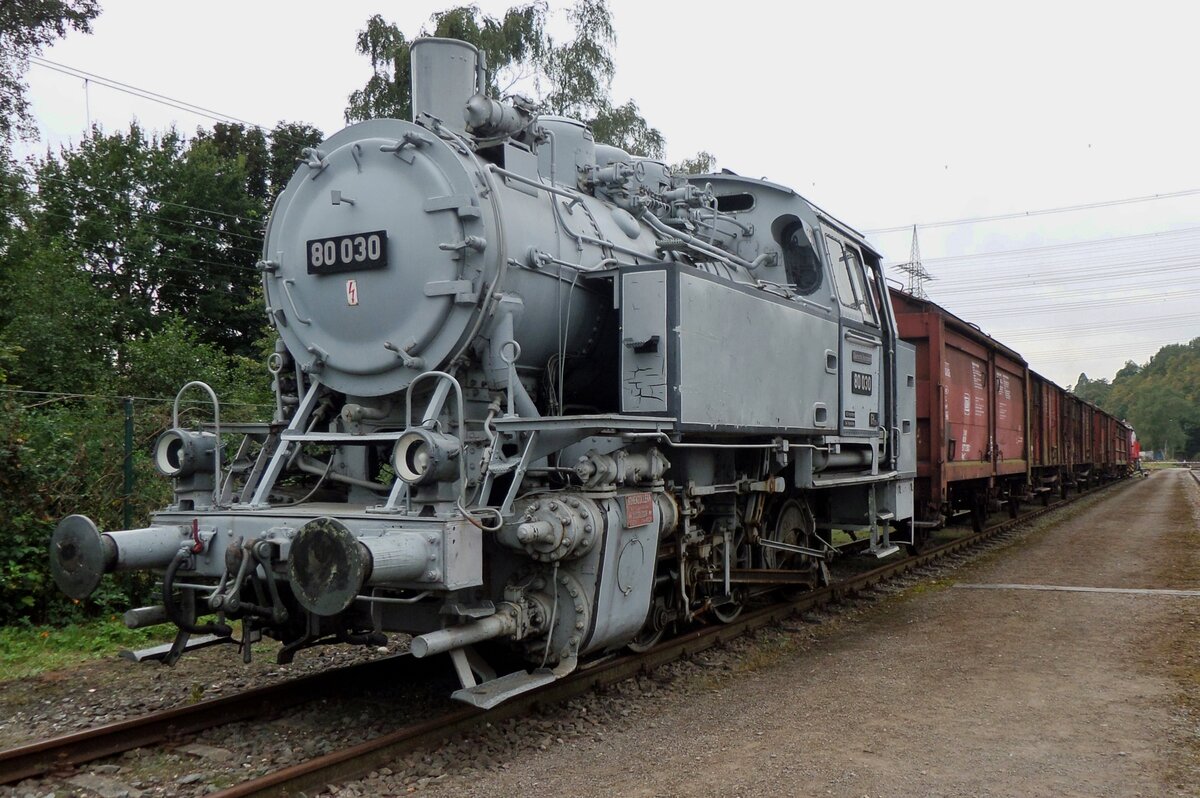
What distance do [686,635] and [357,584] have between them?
3.46m

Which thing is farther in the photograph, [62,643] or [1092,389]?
[1092,389]

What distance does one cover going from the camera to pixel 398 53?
61.4ft

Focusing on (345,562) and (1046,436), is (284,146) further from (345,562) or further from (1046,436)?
(345,562)

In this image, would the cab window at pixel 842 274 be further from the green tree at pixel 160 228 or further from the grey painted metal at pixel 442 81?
the green tree at pixel 160 228

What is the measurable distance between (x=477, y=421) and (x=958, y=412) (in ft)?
31.3

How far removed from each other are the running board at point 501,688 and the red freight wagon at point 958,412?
26.7ft

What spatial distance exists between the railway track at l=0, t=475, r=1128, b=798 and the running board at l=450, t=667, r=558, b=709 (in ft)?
1.23

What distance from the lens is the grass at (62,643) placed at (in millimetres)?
6465

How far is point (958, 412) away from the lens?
12898 mm

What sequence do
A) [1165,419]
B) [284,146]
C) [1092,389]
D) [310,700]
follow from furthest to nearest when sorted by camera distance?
[1092,389] < [1165,419] < [284,146] < [310,700]

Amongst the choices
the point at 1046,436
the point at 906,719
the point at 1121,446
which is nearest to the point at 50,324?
the point at 906,719

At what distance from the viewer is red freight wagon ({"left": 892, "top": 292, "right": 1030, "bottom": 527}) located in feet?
39.2

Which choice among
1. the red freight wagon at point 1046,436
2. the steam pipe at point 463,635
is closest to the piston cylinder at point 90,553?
the steam pipe at point 463,635

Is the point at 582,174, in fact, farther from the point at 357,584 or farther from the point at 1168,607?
the point at 1168,607
